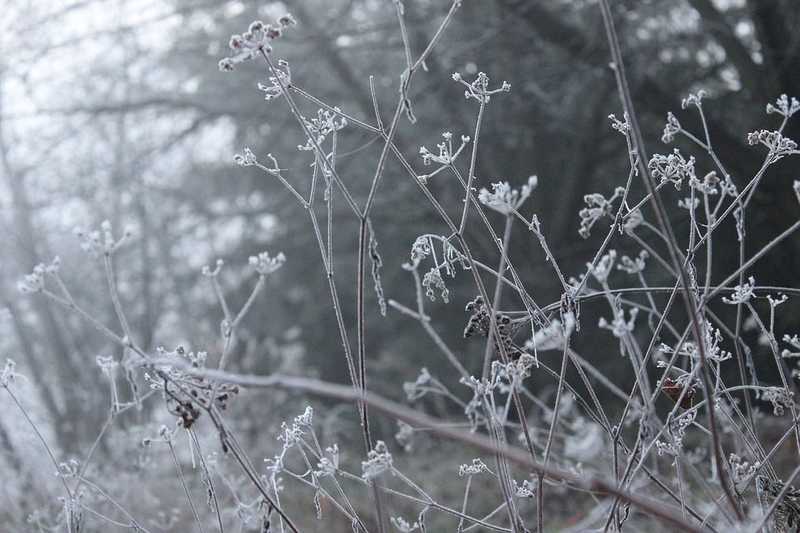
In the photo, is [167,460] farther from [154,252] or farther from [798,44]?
[798,44]

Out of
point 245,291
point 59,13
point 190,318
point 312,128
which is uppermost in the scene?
point 312,128

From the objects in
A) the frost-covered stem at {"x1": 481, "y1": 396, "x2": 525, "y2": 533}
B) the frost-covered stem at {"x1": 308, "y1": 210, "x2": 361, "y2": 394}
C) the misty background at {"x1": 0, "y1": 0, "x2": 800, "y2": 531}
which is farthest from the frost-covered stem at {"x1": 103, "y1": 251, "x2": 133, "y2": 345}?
the misty background at {"x1": 0, "y1": 0, "x2": 800, "y2": 531}

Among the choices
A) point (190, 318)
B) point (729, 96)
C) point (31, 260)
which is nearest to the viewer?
point (729, 96)

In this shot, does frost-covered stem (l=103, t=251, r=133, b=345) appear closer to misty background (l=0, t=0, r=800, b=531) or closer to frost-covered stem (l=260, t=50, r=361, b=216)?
frost-covered stem (l=260, t=50, r=361, b=216)

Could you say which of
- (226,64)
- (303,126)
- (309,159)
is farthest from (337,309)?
(309,159)

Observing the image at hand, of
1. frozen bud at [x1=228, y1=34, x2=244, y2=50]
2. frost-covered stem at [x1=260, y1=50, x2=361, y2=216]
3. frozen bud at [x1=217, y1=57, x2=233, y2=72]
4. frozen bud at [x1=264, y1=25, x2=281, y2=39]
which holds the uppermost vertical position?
frozen bud at [x1=228, y1=34, x2=244, y2=50]

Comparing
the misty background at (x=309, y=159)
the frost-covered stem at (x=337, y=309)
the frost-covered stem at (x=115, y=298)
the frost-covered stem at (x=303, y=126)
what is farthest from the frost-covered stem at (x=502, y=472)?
the misty background at (x=309, y=159)

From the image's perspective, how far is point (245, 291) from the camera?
10008 mm

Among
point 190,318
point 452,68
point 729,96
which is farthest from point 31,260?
point 729,96

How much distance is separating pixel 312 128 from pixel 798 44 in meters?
4.94

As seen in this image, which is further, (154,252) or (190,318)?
(154,252)

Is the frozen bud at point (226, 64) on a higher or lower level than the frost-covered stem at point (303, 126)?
higher

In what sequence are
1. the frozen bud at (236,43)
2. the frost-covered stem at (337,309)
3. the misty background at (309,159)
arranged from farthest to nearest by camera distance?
the misty background at (309,159), the frost-covered stem at (337,309), the frozen bud at (236,43)

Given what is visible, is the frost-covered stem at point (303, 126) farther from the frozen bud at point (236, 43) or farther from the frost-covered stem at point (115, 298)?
the frost-covered stem at point (115, 298)
